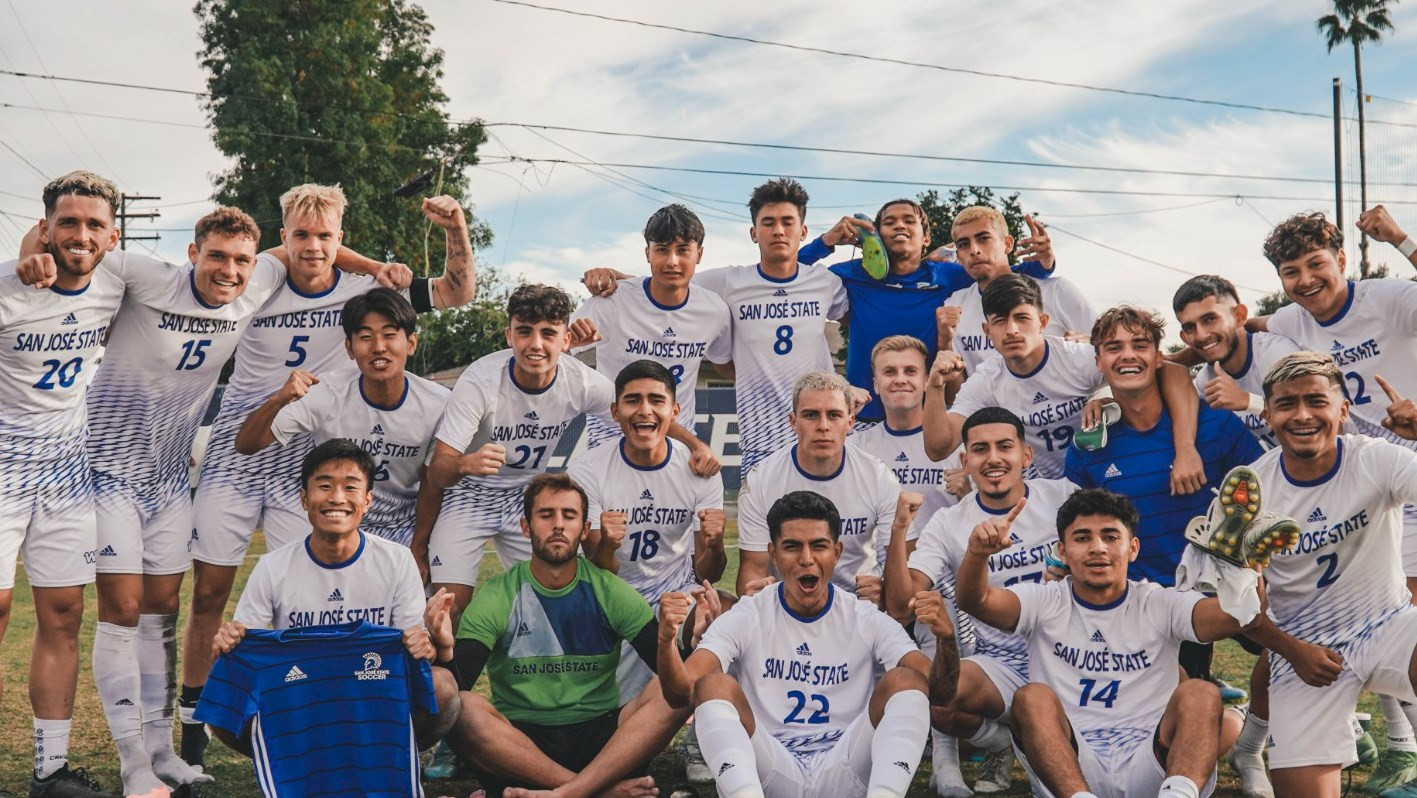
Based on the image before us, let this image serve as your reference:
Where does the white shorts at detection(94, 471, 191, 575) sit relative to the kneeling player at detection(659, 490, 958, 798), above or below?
above

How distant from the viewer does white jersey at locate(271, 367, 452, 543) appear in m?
5.86

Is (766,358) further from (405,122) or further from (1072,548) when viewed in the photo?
(405,122)

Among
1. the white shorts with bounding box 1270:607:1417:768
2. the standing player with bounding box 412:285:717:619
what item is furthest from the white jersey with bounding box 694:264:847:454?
the white shorts with bounding box 1270:607:1417:768

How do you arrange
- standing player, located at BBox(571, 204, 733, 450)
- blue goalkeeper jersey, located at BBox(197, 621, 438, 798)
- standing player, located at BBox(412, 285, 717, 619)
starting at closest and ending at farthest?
1. blue goalkeeper jersey, located at BBox(197, 621, 438, 798)
2. standing player, located at BBox(412, 285, 717, 619)
3. standing player, located at BBox(571, 204, 733, 450)

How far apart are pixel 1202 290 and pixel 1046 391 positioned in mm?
847

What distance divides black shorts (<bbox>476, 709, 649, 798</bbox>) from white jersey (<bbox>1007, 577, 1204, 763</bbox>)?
1.71m

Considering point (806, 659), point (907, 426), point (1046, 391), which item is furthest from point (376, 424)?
point (1046, 391)

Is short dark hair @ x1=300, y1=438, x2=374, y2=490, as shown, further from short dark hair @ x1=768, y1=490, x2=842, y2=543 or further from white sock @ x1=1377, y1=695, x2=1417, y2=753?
white sock @ x1=1377, y1=695, x2=1417, y2=753

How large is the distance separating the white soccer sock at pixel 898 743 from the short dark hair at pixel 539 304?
8.11 ft

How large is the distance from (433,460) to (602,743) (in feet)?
5.13

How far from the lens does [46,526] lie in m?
5.31

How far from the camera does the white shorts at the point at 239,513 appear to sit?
19.5 feet

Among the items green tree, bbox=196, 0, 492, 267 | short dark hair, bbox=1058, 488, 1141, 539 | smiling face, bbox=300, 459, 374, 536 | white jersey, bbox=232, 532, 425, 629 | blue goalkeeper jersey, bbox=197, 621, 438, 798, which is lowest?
blue goalkeeper jersey, bbox=197, 621, 438, 798

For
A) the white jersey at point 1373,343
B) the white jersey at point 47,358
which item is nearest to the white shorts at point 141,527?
the white jersey at point 47,358
